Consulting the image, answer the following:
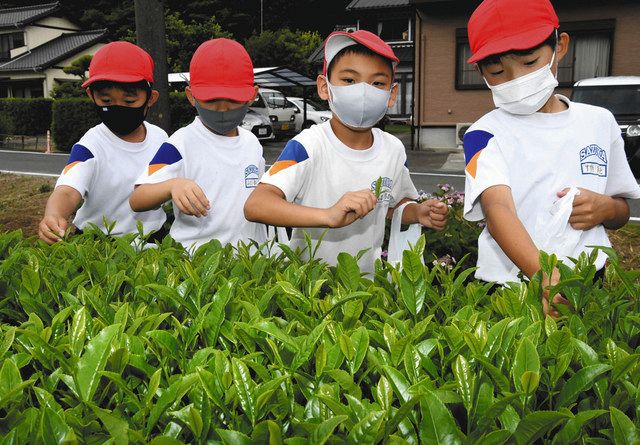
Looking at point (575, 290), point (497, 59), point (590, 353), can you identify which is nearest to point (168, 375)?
point (590, 353)

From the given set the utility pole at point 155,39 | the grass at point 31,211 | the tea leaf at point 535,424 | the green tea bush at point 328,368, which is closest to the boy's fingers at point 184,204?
the green tea bush at point 328,368

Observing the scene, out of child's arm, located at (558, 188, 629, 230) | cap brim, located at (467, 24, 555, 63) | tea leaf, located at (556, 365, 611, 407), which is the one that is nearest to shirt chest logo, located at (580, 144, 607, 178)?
child's arm, located at (558, 188, 629, 230)

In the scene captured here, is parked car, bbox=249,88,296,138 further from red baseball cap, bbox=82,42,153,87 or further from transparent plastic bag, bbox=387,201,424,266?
transparent plastic bag, bbox=387,201,424,266

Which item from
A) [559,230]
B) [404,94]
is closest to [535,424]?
[559,230]

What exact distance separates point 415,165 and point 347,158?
571 inches

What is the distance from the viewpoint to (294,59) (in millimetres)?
41625

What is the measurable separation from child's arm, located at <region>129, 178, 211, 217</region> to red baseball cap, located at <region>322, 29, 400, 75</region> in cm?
77

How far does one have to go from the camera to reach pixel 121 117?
11.2ft

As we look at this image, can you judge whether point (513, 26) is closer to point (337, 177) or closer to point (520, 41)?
point (520, 41)

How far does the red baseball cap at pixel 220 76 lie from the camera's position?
314 cm

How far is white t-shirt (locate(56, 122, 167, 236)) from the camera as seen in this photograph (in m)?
3.38

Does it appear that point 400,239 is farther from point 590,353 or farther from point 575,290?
point 590,353

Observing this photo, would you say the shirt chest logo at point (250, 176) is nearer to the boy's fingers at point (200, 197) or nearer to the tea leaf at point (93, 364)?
the boy's fingers at point (200, 197)

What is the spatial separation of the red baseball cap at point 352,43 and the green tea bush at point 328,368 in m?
1.08
